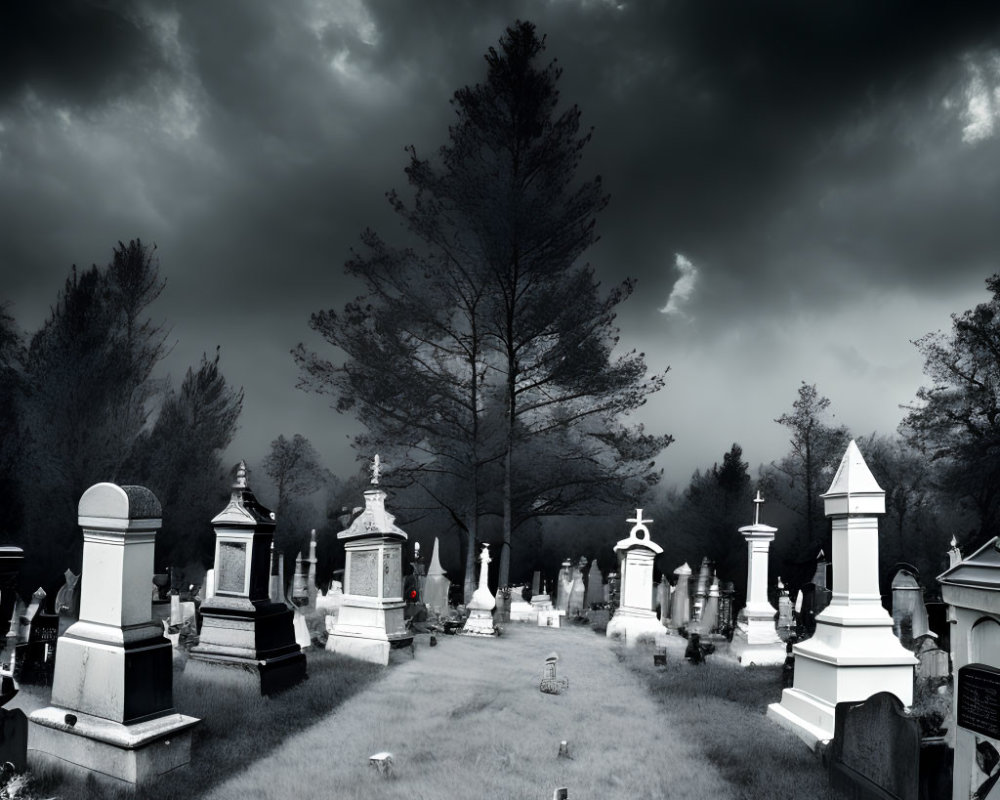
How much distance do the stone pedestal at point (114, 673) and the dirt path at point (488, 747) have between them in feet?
2.05

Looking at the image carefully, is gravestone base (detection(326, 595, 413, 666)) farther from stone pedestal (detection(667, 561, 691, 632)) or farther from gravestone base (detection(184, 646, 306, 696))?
stone pedestal (detection(667, 561, 691, 632))

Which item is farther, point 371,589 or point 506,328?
point 506,328

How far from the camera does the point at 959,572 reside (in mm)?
3412

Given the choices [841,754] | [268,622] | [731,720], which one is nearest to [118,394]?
[268,622]

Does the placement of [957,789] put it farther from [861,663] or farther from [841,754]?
[861,663]

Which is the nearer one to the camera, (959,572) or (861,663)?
(959,572)

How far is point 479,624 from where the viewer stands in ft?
43.3

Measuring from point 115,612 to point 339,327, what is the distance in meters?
15.4

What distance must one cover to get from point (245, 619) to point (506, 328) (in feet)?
45.5

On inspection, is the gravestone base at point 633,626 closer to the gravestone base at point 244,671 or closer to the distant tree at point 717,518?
the gravestone base at point 244,671

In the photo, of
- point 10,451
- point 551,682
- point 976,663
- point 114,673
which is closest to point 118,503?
point 114,673

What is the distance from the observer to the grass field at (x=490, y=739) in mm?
4853

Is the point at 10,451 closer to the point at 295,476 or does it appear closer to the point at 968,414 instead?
the point at 295,476

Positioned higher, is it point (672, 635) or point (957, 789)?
point (957, 789)
